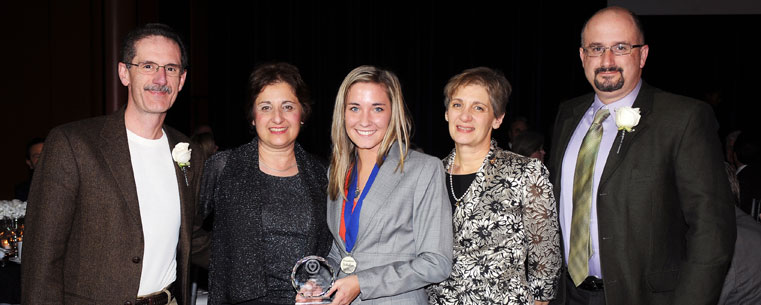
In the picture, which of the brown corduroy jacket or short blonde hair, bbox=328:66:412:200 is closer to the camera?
the brown corduroy jacket

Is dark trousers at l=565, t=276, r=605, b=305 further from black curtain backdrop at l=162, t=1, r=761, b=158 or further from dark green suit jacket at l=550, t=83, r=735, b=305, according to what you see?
black curtain backdrop at l=162, t=1, r=761, b=158

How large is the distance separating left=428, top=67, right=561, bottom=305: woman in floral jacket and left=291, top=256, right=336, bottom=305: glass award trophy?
572 millimetres

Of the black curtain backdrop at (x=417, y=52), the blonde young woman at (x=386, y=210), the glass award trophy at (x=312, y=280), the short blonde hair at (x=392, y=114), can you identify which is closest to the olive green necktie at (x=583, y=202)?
the blonde young woman at (x=386, y=210)

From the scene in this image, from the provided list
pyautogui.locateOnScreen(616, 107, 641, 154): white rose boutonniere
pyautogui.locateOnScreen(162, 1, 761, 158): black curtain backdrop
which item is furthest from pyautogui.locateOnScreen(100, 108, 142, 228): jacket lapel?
pyautogui.locateOnScreen(162, 1, 761, 158): black curtain backdrop

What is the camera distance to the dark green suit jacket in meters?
2.26

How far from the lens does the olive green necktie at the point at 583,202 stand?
2.48 metres

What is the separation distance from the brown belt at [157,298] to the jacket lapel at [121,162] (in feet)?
1.01

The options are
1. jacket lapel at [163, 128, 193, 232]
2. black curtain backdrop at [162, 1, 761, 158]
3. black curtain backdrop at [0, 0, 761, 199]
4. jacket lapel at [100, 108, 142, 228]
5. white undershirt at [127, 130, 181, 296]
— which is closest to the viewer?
jacket lapel at [100, 108, 142, 228]

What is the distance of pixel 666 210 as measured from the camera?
2352 millimetres

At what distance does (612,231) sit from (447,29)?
8.03 metres

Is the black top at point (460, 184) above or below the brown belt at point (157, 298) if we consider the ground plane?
above

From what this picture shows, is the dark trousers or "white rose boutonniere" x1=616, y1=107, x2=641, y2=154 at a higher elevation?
"white rose boutonniere" x1=616, y1=107, x2=641, y2=154

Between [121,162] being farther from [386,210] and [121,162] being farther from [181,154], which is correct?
[386,210]

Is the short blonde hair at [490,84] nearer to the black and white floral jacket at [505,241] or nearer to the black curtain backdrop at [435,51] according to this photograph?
the black and white floral jacket at [505,241]
